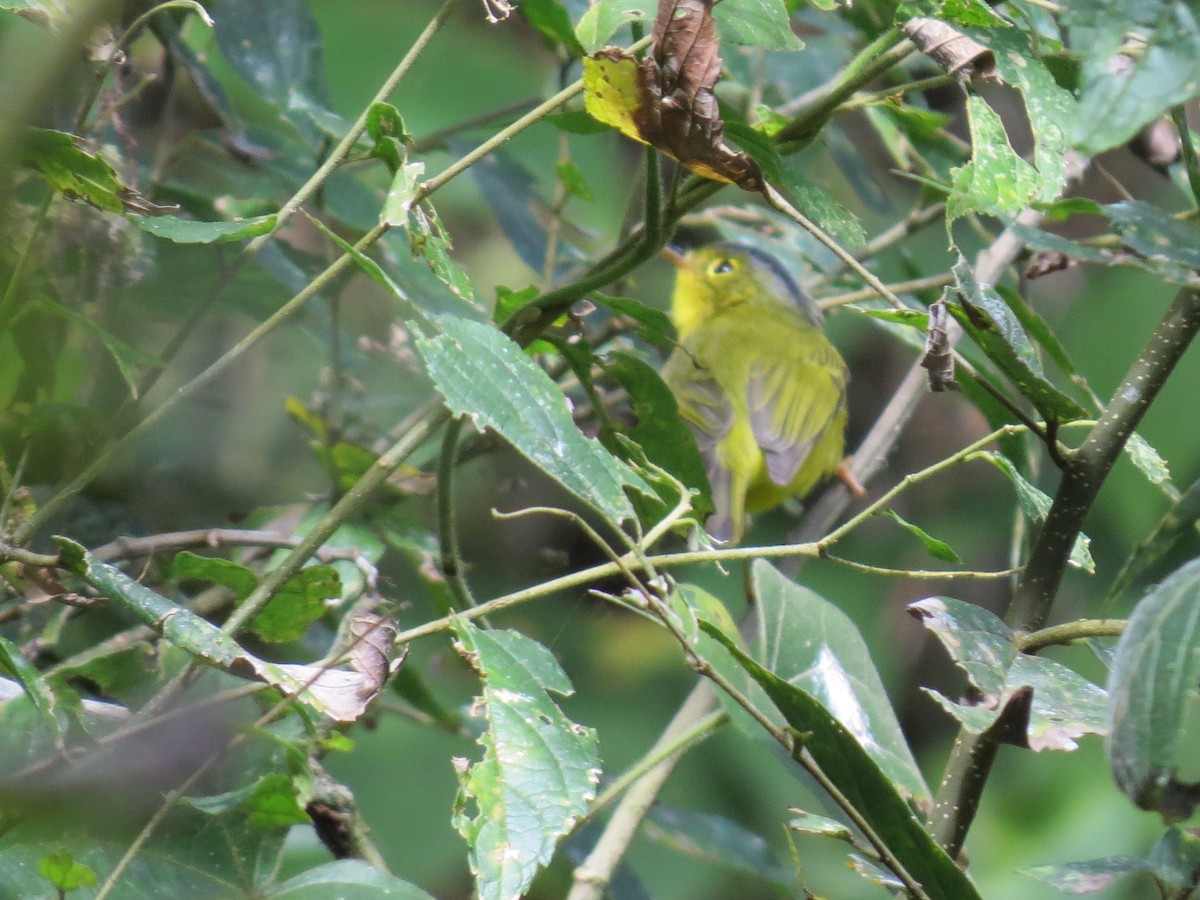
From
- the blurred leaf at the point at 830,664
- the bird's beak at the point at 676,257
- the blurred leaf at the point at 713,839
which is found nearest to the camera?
the blurred leaf at the point at 830,664

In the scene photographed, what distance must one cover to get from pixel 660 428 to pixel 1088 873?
569 millimetres

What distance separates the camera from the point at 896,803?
0.86m

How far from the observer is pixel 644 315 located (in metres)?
1.19

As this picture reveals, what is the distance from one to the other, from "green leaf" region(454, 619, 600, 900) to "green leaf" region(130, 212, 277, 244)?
339mm

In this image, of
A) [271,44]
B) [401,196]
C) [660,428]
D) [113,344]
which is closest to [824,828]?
[660,428]

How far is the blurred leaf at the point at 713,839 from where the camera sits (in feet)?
5.99

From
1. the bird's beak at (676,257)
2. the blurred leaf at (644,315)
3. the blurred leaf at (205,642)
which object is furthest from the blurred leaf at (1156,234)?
the bird's beak at (676,257)

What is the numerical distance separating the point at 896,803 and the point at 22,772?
1.96 feet

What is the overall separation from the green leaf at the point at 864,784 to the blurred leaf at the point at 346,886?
1.01 feet

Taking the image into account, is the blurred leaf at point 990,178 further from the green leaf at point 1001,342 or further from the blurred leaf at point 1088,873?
the blurred leaf at point 1088,873

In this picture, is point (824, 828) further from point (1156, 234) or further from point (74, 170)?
point (74, 170)

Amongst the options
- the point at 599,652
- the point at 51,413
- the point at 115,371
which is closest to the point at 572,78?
the point at 115,371

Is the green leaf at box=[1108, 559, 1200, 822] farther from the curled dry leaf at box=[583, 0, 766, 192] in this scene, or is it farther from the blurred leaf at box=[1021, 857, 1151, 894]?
the curled dry leaf at box=[583, 0, 766, 192]

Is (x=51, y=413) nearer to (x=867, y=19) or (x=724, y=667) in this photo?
(x=724, y=667)
